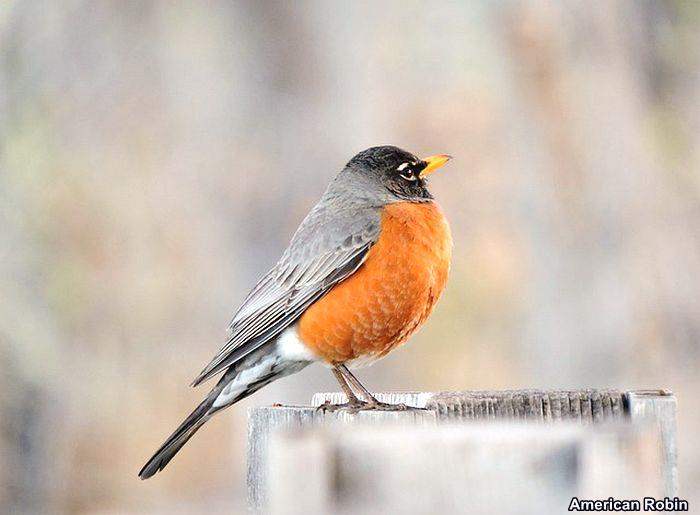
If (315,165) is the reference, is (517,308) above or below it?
below

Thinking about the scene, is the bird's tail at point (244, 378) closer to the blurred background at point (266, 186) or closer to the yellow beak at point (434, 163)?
the yellow beak at point (434, 163)

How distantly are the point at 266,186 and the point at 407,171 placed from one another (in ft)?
13.8

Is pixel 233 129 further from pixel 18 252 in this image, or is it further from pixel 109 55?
pixel 18 252

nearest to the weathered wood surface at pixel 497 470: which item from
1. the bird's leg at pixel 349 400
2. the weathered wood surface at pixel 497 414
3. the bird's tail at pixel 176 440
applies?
the weathered wood surface at pixel 497 414

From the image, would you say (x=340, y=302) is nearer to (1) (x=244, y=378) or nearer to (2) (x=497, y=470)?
(1) (x=244, y=378)

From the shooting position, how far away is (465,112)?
9438 mm

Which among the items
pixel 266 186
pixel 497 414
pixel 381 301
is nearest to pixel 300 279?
pixel 381 301

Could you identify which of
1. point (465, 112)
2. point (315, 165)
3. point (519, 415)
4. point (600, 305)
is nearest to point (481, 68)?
point (465, 112)

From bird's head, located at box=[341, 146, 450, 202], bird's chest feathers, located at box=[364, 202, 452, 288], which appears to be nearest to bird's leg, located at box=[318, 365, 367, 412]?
bird's chest feathers, located at box=[364, 202, 452, 288]

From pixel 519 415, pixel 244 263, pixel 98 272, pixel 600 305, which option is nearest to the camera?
pixel 519 415

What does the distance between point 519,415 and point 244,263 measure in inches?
232

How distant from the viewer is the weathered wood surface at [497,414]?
2.34 m

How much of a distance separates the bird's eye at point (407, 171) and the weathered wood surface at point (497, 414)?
69.5 inches

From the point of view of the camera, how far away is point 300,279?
4266 millimetres
